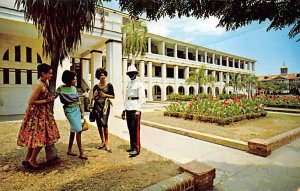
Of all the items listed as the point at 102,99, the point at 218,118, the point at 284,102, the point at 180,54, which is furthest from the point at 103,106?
the point at 180,54

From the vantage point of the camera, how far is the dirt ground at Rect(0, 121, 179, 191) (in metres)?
2.78

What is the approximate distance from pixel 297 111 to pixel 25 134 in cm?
1491

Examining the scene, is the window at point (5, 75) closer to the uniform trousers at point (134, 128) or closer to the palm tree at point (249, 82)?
the uniform trousers at point (134, 128)

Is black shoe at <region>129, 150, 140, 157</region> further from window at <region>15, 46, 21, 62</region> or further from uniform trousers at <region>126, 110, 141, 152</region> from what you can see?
window at <region>15, 46, 21, 62</region>

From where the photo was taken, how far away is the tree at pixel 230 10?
1464mm

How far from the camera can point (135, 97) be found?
172 inches

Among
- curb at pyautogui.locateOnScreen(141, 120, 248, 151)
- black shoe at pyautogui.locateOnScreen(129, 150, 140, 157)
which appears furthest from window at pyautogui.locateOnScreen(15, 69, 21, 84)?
black shoe at pyautogui.locateOnScreen(129, 150, 140, 157)

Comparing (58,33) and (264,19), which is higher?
(58,33)

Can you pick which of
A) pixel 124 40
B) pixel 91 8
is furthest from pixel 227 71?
pixel 91 8

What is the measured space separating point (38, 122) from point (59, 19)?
180 centimetres

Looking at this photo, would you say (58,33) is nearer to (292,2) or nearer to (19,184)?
A: (19,184)

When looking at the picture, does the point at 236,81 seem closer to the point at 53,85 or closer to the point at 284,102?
the point at 284,102

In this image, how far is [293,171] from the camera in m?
3.62

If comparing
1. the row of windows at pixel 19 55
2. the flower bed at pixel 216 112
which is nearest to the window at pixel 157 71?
the row of windows at pixel 19 55
